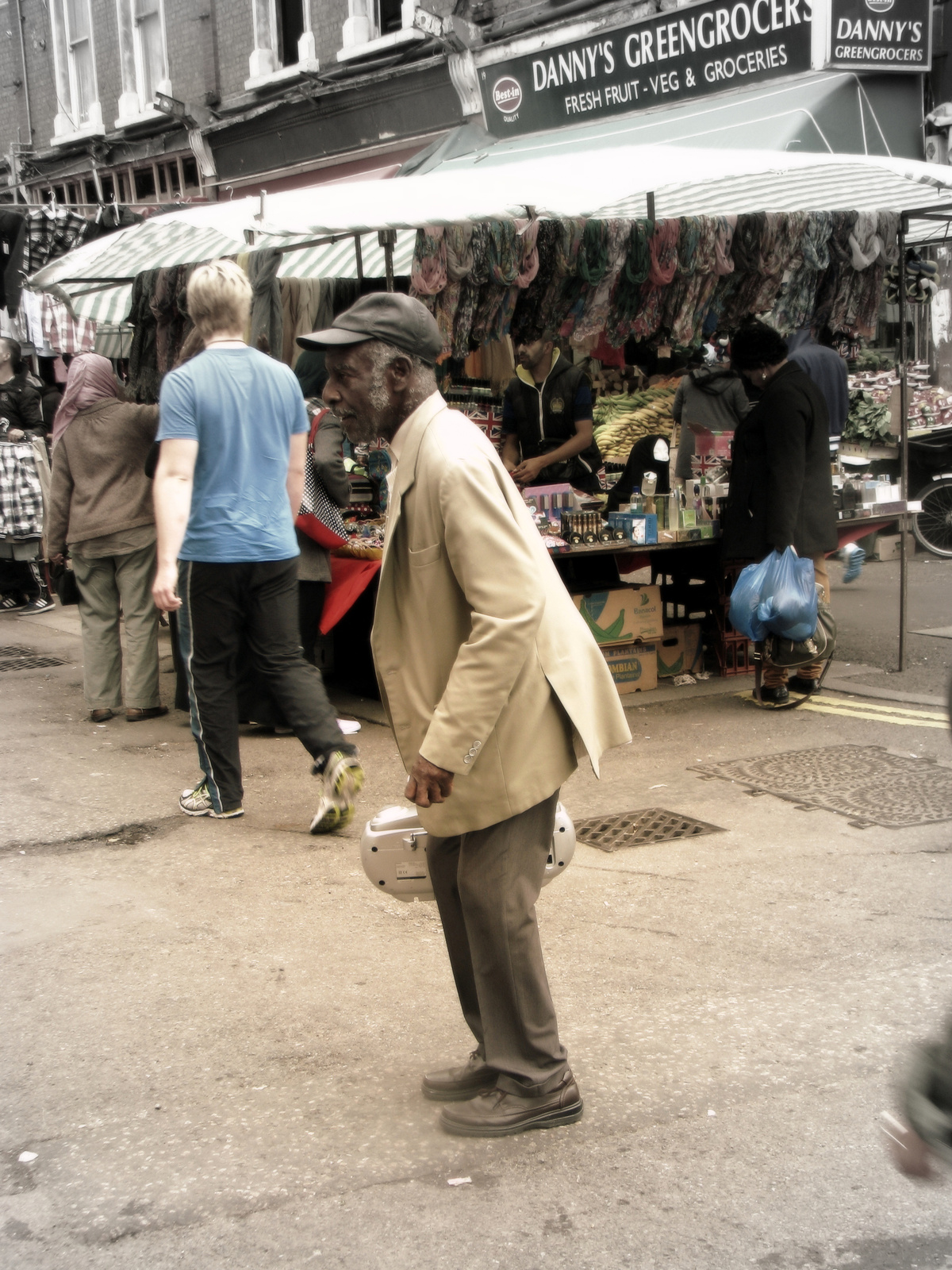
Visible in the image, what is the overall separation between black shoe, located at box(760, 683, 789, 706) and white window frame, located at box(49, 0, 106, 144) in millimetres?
17977

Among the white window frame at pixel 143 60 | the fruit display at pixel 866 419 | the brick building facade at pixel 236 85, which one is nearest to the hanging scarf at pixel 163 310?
the fruit display at pixel 866 419

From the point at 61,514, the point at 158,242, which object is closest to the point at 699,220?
the point at 158,242

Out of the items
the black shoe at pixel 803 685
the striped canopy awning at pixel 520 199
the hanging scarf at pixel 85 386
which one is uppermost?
the striped canopy awning at pixel 520 199

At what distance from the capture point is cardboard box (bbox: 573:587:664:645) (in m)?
7.70

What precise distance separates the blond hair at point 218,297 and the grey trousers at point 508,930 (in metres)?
2.91

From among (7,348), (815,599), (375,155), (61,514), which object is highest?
(375,155)

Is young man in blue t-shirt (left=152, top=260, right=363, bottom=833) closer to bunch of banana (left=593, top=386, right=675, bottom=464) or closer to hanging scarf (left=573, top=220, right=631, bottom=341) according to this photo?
hanging scarf (left=573, top=220, right=631, bottom=341)

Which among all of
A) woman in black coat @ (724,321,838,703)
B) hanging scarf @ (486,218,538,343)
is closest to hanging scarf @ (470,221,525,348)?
hanging scarf @ (486,218,538,343)

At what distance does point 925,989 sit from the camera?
384 centimetres

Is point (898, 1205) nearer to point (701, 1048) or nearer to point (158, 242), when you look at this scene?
point (701, 1048)

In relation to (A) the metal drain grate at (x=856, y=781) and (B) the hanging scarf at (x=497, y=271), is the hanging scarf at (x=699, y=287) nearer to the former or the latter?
(B) the hanging scarf at (x=497, y=271)

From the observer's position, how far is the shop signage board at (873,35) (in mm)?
11906

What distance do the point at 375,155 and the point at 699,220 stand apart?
32.7 feet

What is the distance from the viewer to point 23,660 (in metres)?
9.42
